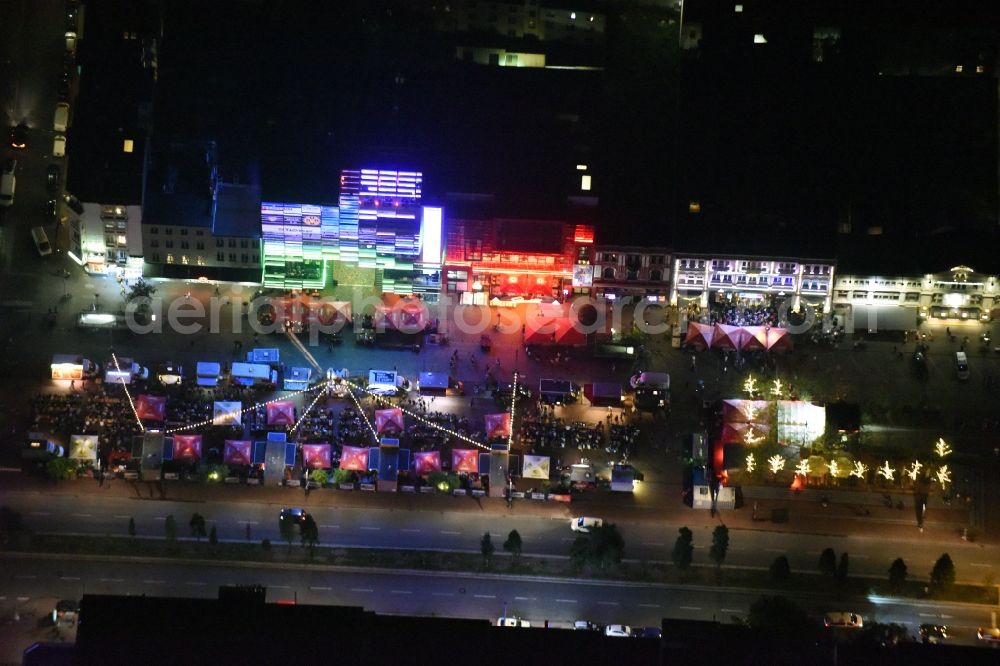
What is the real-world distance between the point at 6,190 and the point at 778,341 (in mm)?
50208

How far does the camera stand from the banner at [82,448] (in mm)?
91312

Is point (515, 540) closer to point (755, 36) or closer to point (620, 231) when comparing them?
point (620, 231)

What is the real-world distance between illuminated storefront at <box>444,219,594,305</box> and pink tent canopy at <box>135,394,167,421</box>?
19.9 m

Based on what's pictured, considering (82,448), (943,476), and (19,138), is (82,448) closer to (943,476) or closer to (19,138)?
(19,138)

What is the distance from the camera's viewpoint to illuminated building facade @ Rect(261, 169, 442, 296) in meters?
101

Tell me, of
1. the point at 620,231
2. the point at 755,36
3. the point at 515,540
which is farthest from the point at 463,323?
the point at 755,36

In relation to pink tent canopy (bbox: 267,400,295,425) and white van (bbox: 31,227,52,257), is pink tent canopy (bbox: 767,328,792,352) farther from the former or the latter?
white van (bbox: 31,227,52,257)

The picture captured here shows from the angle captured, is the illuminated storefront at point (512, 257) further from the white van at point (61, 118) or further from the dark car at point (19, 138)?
the dark car at point (19, 138)

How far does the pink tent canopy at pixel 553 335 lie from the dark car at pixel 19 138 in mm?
35599

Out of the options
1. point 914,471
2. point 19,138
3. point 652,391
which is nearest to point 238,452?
point 652,391

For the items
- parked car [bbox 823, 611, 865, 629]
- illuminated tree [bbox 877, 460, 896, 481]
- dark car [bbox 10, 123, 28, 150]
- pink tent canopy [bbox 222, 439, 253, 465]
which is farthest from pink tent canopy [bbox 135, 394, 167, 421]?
illuminated tree [bbox 877, 460, 896, 481]

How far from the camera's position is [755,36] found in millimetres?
108312

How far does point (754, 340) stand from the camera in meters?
100

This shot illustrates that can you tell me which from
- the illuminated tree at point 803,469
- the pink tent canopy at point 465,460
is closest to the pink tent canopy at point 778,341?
the illuminated tree at point 803,469
